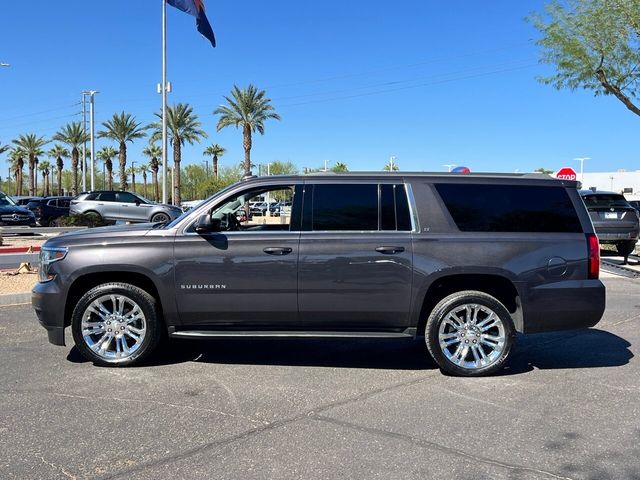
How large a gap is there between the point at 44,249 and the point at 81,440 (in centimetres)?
234

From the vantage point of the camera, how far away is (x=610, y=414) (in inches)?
174

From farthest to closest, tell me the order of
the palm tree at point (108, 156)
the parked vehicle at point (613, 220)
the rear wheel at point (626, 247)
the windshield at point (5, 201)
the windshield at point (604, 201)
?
the palm tree at point (108, 156), the windshield at point (5, 201), the rear wheel at point (626, 247), the windshield at point (604, 201), the parked vehicle at point (613, 220)

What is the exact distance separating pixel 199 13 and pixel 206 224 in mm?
21710

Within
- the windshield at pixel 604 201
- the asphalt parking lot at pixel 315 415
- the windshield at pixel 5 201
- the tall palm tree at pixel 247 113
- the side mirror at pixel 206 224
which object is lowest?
the asphalt parking lot at pixel 315 415

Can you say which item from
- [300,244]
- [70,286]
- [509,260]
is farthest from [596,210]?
[70,286]

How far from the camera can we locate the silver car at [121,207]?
22.8 metres

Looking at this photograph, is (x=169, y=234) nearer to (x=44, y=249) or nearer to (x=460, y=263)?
(x=44, y=249)

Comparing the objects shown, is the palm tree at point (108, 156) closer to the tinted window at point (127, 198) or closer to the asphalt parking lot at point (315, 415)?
the tinted window at point (127, 198)

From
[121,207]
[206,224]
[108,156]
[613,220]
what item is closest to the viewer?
[206,224]

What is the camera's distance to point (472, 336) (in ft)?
17.7

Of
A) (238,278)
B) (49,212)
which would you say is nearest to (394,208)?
(238,278)

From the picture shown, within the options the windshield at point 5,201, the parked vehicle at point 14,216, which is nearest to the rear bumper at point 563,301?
the parked vehicle at point 14,216

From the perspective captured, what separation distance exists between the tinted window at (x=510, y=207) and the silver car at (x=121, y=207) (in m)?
18.7

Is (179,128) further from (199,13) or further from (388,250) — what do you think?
(388,250)
